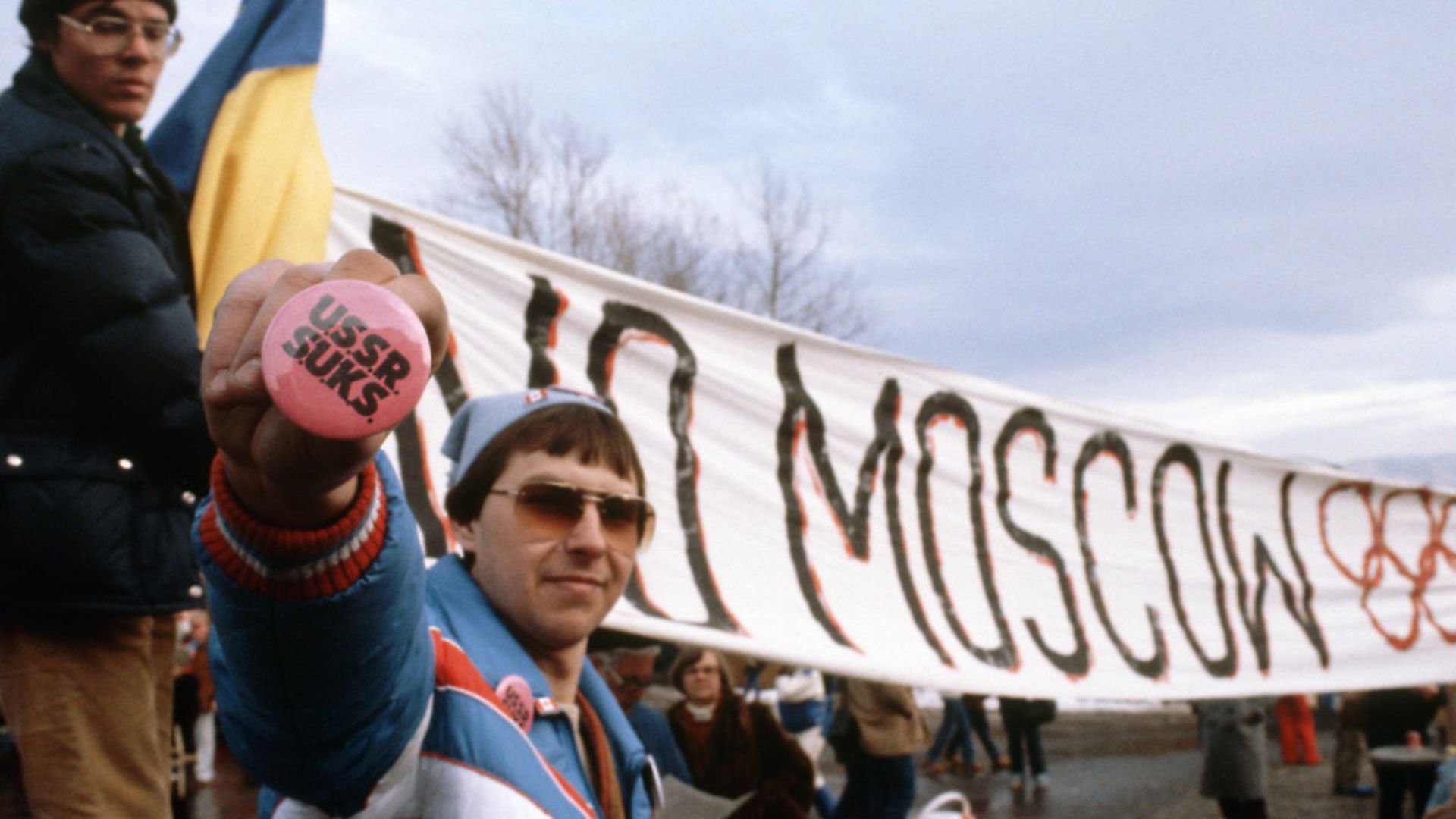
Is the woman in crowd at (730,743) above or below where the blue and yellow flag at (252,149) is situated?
Result: below

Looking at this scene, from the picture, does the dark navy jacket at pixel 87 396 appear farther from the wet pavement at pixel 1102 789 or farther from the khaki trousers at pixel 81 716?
the wet pavement at pixel 1102 789

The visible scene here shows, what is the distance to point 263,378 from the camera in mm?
657

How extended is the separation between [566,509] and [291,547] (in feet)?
2.83

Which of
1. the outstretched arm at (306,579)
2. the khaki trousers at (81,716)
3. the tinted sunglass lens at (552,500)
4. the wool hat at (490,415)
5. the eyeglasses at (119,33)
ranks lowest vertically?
the khaki trousers at (81,716)

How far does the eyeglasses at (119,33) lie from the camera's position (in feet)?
6.58

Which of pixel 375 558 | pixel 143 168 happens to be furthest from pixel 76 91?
pixel 375 558

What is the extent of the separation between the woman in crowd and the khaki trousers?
3.68 m

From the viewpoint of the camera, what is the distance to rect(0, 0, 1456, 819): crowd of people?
2.61ft

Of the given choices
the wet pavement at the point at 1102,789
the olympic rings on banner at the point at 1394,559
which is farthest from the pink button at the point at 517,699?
the wet pavement at the point at 1102,789

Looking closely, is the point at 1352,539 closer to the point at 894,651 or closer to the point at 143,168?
the point at 894,651

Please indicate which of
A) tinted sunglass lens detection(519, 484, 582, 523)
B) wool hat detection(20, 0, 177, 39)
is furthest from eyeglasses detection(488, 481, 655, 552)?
wool hat detection(20, 0, 177, 39)

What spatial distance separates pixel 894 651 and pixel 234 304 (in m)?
3.01

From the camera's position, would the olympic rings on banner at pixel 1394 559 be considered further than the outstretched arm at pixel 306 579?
Yes

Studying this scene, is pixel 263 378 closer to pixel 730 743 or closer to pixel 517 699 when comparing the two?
pixel 517 699
